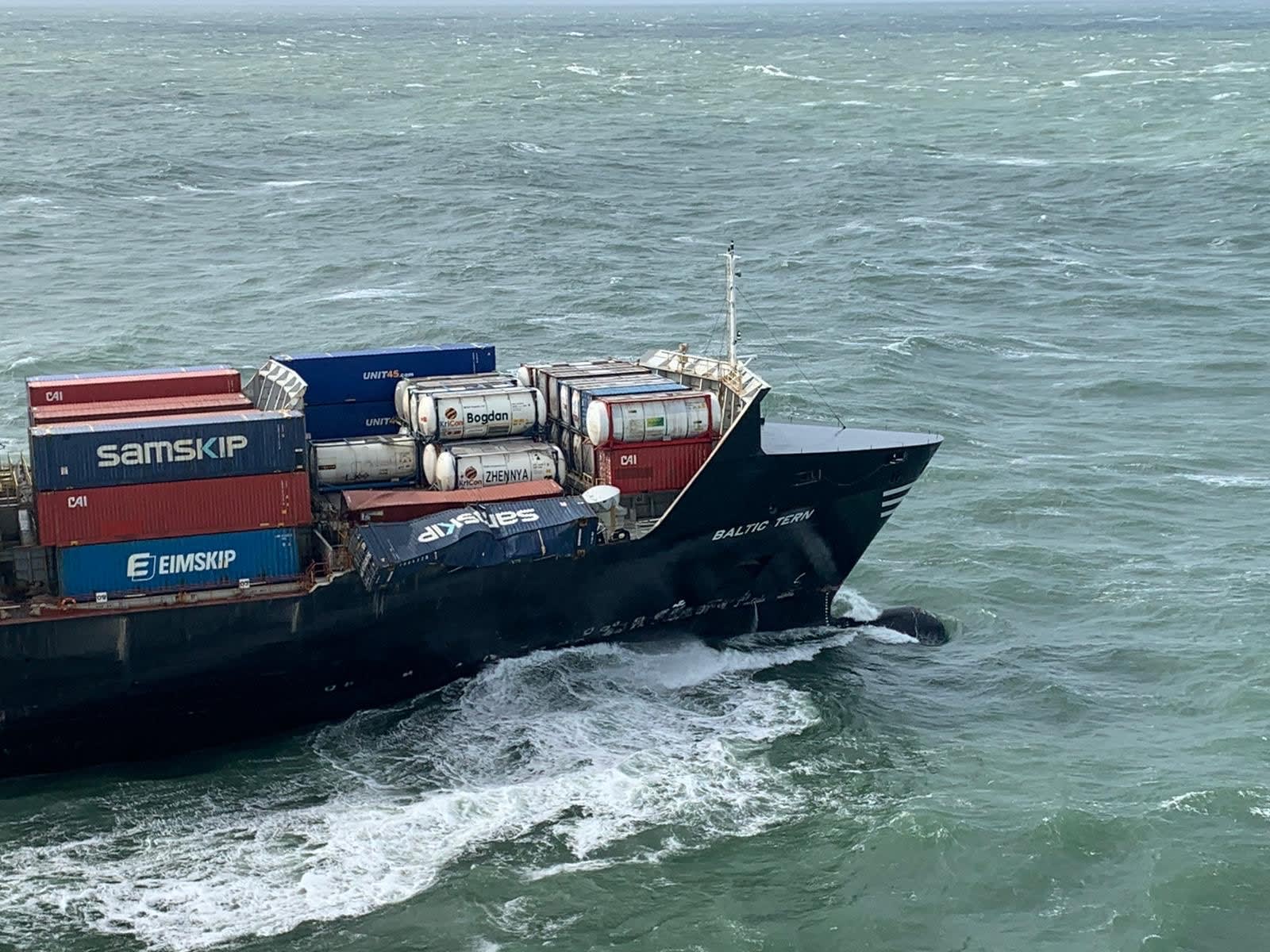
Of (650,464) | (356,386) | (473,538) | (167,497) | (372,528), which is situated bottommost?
(473,538)

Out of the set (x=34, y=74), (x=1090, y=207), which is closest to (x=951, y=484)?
(x=1090, y=207)

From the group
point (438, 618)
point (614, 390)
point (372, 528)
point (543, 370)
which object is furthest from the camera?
point (543, 370)

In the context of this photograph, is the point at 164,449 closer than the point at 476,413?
Answer: Yes

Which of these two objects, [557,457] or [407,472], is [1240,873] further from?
[407,472]

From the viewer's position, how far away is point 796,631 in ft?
143

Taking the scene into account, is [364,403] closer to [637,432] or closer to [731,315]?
[637,432]

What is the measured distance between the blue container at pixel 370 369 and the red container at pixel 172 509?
5.91 metres

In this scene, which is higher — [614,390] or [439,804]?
[614,390]

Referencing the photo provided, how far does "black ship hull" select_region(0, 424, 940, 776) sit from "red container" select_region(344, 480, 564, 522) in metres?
2.10

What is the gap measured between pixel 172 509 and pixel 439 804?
927cm

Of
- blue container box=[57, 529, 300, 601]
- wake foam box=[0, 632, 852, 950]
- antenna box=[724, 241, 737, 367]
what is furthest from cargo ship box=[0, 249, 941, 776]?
wake foam box=[0, 632, 852, 950]

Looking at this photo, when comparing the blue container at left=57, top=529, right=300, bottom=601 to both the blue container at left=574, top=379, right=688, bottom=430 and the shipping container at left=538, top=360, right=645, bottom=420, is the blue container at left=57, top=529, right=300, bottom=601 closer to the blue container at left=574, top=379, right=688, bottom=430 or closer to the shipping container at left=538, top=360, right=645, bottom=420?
the blue container at left=574, top=379, right=688, bottom=430

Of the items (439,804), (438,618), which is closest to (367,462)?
(438,618)

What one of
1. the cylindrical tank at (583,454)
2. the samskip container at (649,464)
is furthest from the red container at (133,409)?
the samskip container at (649,464)
